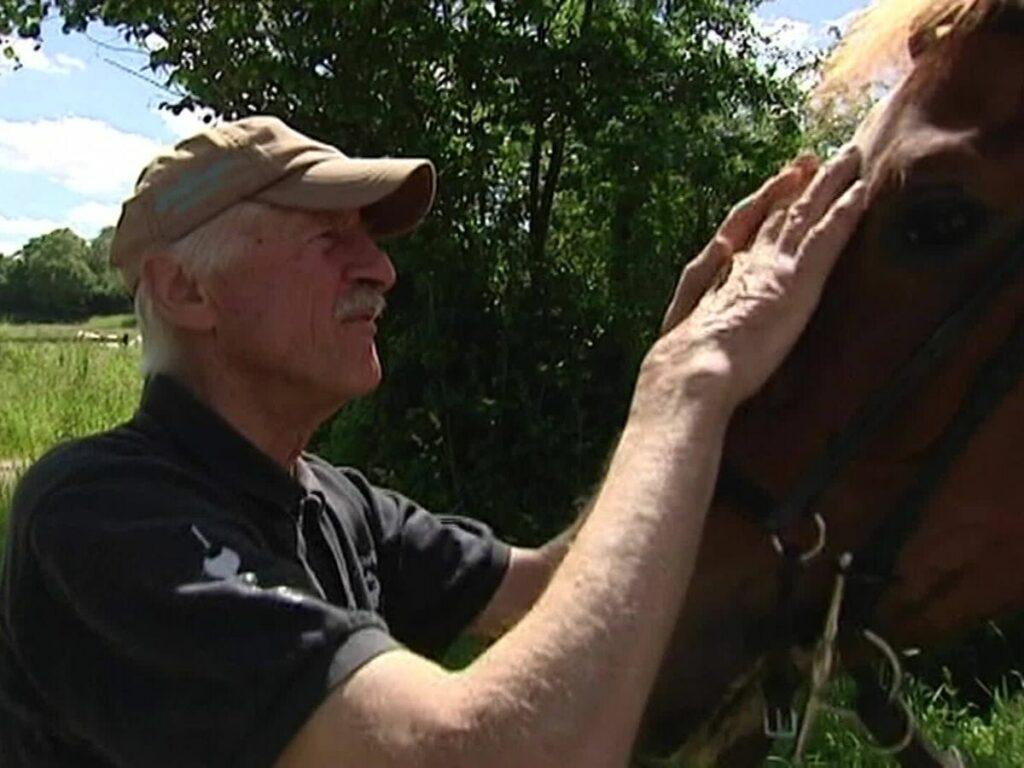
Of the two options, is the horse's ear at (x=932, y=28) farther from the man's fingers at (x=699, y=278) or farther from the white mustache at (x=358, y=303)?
the white mustache at (x=358, y=303)

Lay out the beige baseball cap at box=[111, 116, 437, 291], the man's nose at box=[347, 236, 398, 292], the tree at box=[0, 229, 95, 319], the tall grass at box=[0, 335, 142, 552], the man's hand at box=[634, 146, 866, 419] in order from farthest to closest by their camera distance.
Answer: the tree at box=[0, 229, 95, 319] → the tall grass at box=[0, 335, 142, 552] → the man's nose at box=[347, 236, 398, 292] → the beige baseball cap at box=[111, 116, 437, 291] → the man's hand at box=[634, 146, 866, 419]

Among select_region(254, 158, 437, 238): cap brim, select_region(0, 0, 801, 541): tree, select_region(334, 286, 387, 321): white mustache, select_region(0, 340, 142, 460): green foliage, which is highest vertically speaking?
select_region(254, 158, 437, 238): cap brim

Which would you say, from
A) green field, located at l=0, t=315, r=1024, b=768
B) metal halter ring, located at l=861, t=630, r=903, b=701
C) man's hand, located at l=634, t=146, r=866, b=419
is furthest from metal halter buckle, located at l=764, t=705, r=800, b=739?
green field, located at l=0, t=315, r=1024, b=768

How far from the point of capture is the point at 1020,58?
197 centimetres

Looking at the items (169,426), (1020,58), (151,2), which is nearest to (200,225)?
(169,426)

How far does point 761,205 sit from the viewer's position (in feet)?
6.85

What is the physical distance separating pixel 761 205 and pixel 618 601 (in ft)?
2.09

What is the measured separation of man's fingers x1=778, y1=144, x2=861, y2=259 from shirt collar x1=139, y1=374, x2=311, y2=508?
0.75m

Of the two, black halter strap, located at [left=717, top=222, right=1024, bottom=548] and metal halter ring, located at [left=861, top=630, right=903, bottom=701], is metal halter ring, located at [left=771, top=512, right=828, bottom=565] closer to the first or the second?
black halter strap, located at [left=717, top=222, right=1024, bottom=548]

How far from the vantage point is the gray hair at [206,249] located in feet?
7.13

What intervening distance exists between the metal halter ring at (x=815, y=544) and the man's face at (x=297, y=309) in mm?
643

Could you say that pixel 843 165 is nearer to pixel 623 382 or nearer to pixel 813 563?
pixel 813 563

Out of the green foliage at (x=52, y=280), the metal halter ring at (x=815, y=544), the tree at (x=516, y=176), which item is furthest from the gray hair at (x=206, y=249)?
the green foliage at (x=52, y=280)

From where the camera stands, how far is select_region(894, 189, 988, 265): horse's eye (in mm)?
1918
